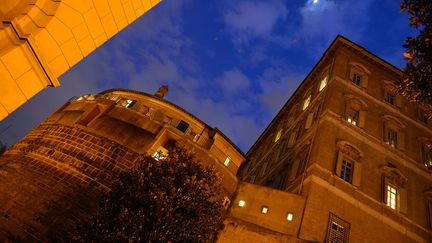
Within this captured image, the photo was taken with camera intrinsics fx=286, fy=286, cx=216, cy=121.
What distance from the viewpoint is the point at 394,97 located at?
78.1ft

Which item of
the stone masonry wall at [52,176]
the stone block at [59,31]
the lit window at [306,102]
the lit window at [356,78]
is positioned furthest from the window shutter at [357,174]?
the stone block at [59,31]

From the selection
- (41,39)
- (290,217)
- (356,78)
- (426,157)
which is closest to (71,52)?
(41,39)

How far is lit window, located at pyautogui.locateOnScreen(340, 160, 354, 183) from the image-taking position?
16.7 meters

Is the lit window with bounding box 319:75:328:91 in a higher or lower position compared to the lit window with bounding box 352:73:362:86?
lower

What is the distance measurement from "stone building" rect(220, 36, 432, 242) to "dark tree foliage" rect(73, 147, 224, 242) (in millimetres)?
2630

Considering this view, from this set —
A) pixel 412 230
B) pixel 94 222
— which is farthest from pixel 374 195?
pixel 94 222

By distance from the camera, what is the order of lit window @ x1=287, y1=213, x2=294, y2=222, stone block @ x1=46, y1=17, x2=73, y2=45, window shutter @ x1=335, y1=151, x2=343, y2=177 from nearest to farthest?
stone block @ x1=46, y1=17, x2=73, y2=45 → lit window @ x1=287, y1=213, x2=294, y2=222 → window shutter @ x1=335, y1=151, x2=343, y2=177

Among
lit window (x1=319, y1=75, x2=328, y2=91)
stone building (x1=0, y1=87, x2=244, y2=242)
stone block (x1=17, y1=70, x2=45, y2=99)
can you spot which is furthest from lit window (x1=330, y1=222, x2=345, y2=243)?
stone block (x1=17, y1=70, x2=45, y2=99)

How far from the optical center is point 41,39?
4.86m

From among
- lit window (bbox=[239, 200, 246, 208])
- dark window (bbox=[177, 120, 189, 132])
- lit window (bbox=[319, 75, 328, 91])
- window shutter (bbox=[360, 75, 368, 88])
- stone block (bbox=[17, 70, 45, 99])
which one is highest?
window shutter (bbox=[360, 75, 368, 88])

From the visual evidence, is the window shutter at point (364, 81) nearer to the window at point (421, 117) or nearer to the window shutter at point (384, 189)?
the window at point (421, 117)

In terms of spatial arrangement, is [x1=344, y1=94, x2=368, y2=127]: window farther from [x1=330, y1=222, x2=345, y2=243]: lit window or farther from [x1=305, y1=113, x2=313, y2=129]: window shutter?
[x1=330, y1=222, x2=345, y2=243]: lit window

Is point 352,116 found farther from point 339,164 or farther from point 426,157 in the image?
point 426,157

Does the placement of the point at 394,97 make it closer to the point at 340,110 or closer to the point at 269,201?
the point at 340,110
